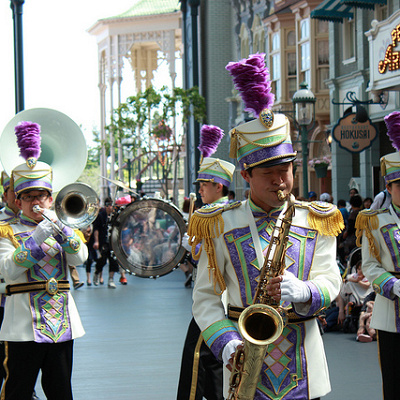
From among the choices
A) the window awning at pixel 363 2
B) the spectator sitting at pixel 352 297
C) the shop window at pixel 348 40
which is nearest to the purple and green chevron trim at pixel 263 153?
the spectator sitting at pixel 352 297

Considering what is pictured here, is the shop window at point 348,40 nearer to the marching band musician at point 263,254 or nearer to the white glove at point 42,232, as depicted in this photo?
the white glove at point 42,232

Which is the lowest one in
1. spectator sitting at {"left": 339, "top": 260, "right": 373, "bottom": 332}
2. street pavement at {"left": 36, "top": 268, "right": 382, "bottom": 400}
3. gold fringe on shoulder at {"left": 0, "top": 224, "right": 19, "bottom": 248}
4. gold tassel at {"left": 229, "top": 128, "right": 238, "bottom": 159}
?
street pavement at {"left": 36, "top": 268, "right": 382, "bottom": 400}

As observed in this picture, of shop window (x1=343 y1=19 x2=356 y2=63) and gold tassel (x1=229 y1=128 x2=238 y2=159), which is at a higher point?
shop window (x1=343 y1=19 x2=356 y2=63)

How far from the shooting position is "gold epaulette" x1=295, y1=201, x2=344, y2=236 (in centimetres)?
372

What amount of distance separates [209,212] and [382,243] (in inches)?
80.0

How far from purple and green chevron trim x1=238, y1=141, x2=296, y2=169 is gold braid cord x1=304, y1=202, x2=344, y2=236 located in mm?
297

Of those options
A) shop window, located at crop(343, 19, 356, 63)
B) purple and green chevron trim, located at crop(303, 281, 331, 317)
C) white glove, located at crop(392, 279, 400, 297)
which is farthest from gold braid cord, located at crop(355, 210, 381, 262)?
shop window, located at crop(343, 19, 356, 63)

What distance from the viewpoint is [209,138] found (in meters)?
7.17

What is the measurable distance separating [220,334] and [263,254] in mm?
402

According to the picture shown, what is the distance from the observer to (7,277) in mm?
5508

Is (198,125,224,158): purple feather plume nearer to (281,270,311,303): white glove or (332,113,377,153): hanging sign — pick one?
(281,270,311,303): white glove

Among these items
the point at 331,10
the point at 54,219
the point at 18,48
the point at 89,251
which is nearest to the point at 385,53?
the point at 331,10

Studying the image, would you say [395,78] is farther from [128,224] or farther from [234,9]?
[234,9]

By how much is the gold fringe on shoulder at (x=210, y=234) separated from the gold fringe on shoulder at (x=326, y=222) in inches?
16.0
